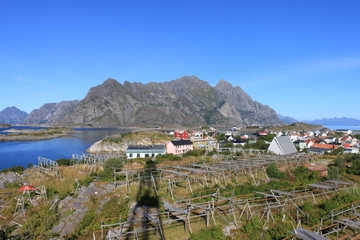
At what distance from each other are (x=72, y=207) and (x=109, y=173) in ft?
18.5

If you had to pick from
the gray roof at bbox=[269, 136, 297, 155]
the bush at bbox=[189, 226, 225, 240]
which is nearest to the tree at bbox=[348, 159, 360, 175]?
the gray roof at bbox=[269, 136, 297, 155]

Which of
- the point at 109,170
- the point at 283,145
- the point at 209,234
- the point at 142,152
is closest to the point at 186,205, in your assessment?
the point at 209,234

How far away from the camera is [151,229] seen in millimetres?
12203

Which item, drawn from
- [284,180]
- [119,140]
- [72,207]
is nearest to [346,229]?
[284,180]

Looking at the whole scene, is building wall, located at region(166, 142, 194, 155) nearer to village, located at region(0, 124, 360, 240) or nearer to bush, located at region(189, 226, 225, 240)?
village, located at region(0, 124, 360, 240)

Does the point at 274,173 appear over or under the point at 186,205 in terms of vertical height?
over

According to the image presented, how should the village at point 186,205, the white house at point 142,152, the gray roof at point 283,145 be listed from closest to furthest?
the village at point 186,205
the gray roof at point 283,145
the white house at point 142,152

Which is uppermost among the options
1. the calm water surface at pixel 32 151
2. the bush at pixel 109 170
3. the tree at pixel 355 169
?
the bush at pixel 109 170

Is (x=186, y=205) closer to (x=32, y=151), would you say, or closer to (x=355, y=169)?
(x=355, y=169)

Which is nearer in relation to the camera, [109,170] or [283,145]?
[109,170]

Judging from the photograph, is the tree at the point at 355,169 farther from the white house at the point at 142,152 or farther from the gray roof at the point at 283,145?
the white house at the point at 142,152

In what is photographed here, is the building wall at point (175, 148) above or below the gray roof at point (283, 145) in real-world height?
below

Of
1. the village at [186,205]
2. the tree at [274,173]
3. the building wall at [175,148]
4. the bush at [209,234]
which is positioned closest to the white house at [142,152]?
the building wall at [175,148]

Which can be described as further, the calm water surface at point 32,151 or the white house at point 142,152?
the calm water surface at point 32,151
